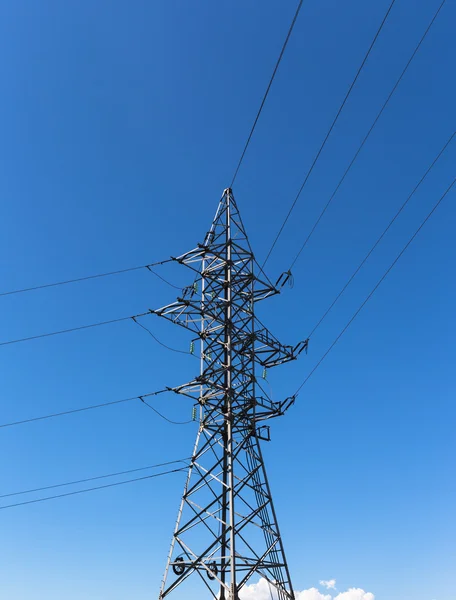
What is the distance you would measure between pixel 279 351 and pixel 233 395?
10.4 ft

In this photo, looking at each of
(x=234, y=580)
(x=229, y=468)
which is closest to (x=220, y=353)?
(x=229, y=468)

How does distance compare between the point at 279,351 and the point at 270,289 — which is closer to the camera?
the point at 279,351

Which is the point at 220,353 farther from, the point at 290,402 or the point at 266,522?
the point at 266,522

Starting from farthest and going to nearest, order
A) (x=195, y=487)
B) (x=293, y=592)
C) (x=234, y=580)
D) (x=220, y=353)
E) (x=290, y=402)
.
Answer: (x=220, y=353) → (x=290, y=402) → (x=195, y=487) → (x=293, y=592) → (x=234, y=580)

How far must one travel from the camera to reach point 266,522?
16.1 meters

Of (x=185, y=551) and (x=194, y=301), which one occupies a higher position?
(x=194, y=301)

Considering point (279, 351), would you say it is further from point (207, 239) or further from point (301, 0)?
point (301, 0)

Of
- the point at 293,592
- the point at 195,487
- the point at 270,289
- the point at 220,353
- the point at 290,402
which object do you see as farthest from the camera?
the point at 270,289

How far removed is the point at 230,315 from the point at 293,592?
34.5 feet

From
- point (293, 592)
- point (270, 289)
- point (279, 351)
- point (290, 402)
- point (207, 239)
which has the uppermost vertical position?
point (207, 239)

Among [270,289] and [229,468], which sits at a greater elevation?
[270,289]

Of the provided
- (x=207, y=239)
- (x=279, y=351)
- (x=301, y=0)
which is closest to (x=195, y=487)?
(x=279, y=351)

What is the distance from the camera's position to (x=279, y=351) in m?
19.9

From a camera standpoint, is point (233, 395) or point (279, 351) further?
point (279, 351)
